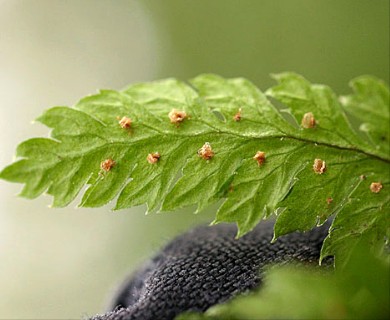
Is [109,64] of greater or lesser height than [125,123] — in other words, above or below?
below

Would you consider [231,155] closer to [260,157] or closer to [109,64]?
[260,157]

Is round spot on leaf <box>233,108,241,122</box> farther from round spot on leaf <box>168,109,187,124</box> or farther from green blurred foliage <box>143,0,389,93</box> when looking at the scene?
green blurred foliage <box>143,0,389,93</box>

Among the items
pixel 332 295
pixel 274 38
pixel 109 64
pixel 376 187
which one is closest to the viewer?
pixel 332 295

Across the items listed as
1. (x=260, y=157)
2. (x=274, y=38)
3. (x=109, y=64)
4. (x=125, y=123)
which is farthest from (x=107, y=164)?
(x=109, y=64)

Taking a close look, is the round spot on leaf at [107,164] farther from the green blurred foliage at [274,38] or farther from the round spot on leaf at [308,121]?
the green blurred foliage at [274,38]

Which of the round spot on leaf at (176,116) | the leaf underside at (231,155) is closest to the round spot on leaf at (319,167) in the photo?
the leaf underside at (231,155)

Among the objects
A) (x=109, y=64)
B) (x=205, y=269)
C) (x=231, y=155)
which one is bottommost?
(x=109, y=64)
